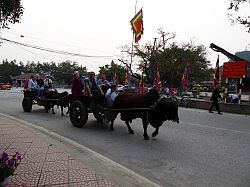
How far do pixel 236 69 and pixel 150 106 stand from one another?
44.7 ft

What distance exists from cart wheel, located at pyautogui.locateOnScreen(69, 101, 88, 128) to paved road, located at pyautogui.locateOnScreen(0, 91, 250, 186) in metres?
0.25

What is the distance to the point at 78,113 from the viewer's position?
9.84 metres

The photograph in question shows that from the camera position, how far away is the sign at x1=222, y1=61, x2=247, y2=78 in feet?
62.6

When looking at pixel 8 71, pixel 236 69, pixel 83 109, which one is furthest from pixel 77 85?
pixel 8 71

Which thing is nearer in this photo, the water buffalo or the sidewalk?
the sidewalk

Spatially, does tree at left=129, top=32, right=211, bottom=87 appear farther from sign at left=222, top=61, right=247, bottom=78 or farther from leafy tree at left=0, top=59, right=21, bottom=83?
leafy tree at left=0, top=59, right=21, bottom=83

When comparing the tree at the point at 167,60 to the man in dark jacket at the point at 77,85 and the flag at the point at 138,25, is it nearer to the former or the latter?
the flag at the point at 138,25

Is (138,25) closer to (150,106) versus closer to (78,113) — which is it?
(78,113)

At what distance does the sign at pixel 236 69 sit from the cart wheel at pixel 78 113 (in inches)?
523

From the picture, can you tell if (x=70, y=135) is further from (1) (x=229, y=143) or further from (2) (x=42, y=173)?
(1) (x=229, y=143)

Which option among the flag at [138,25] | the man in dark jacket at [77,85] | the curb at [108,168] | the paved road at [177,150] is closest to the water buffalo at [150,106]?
the paved road at [177,150]

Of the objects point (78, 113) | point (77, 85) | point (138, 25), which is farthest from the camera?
point (138, 25)

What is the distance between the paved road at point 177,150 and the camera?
5.23 meters

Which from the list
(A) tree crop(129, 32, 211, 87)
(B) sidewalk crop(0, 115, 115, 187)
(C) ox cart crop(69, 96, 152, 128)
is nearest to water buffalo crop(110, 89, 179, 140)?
(C) ox cart crop(69, 96, 152, 128)
